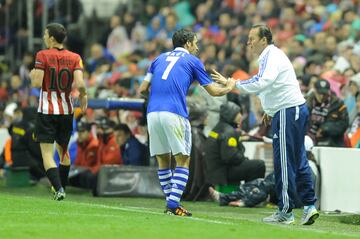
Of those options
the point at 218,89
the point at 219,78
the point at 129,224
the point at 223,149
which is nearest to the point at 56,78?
the point at 218,89

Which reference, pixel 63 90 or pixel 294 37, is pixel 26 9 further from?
pixel 63 90

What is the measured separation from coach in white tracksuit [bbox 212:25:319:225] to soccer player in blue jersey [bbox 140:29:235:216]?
1.35 feet

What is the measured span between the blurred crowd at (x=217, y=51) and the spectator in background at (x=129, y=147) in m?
0.13

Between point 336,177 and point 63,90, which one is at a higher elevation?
point 63,90

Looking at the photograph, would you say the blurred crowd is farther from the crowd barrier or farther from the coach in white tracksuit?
the coach in white tracksuit

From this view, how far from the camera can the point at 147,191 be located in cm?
1906

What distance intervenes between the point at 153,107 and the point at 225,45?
11924 mm

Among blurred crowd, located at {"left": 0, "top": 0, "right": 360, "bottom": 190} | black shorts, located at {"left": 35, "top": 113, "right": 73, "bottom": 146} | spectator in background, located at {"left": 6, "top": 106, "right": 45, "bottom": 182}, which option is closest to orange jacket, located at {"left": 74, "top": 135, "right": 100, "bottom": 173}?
blurred crowd, located at {"left": 0, "top": 0, "right": 360, "bottom": 190}

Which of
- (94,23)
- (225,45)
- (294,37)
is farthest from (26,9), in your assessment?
(294,37)

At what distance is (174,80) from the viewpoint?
1400cm

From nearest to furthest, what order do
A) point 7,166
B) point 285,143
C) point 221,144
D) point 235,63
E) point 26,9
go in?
point 285,143, point 221,144, point 7,166, point 235,63, point 26,9

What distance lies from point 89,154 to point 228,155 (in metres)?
3.51

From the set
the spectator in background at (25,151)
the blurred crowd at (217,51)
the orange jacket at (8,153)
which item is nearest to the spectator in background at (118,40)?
the blurred crowd at (217,51)

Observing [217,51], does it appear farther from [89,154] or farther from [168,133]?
[168,133]
